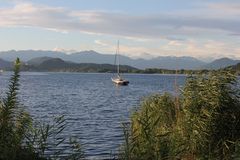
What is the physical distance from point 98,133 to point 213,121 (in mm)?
19782

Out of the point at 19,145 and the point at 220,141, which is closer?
the point at 19,145

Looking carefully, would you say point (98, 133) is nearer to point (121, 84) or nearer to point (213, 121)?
point (213, 121)

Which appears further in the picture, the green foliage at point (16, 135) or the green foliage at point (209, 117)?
the green foliage at point (209, 117)

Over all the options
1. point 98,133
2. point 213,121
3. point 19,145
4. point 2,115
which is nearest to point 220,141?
point 213,121

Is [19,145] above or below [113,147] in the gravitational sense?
above

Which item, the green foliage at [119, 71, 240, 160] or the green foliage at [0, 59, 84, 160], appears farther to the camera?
the green foliage at [119, 71, 240, 160]

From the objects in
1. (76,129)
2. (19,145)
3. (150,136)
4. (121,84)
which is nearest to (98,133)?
(76,129)

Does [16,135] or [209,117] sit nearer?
[16,135]

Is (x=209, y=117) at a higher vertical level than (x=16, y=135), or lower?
lower

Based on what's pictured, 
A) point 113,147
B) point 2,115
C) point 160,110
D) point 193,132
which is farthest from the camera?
point 113,147

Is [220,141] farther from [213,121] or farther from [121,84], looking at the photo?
[121,84]

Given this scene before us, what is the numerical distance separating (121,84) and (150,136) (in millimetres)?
119250

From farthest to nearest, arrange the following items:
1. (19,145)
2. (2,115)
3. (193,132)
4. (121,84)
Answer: (121,84) → (193,132) → (19,145) → (2,115)

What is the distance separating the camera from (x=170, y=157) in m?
10.5
